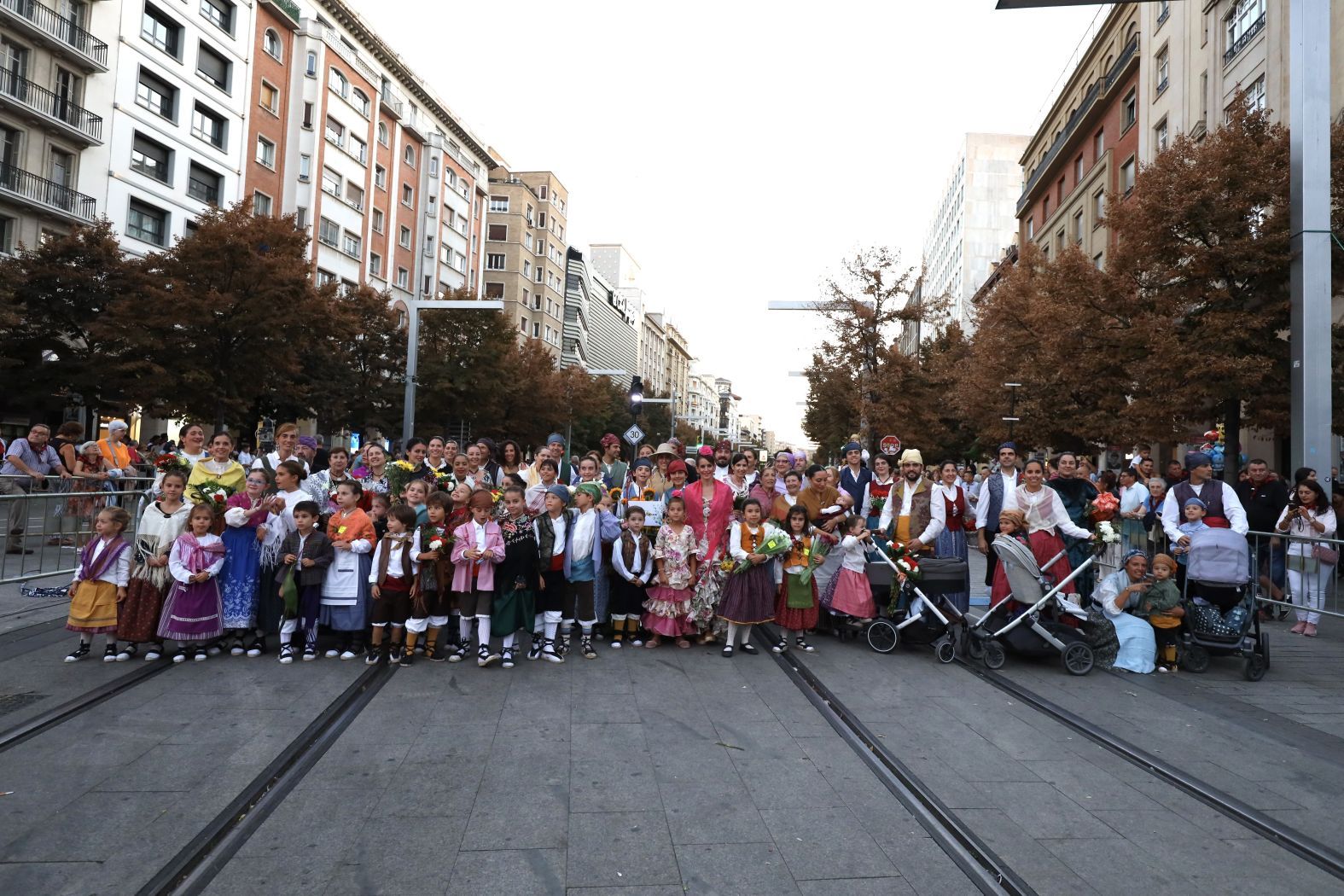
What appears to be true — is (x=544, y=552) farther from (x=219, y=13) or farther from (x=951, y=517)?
(x=219, y=13)

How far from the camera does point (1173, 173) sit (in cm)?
1720

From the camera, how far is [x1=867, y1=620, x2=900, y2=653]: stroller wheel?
824 centimetres

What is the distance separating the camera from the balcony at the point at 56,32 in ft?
85.6

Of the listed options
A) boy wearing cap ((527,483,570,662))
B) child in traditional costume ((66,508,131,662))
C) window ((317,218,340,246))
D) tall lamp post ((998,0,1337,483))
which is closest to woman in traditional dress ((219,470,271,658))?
child in traditional costume ((66,508,131,662))

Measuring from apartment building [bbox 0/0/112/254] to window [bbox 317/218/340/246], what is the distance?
12090mm

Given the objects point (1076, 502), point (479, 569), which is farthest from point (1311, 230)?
point (479, 569)

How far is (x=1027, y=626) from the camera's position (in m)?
7.73

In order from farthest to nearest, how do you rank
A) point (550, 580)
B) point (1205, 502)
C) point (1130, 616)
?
point (1205, 502), point (1130, 616), point (550, 580)

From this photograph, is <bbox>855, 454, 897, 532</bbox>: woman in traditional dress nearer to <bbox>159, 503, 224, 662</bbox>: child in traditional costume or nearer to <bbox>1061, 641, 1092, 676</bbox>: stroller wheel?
<bbox>1061, 641, 1092, 676</bbox>: stroller wheel

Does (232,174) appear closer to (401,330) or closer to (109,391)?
(401,330)

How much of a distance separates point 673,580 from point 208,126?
35.0m

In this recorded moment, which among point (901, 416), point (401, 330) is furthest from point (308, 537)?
point (901, 416)

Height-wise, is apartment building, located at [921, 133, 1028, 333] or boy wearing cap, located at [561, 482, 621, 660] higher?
apartment building, located at [921, 133, 1028, 333]

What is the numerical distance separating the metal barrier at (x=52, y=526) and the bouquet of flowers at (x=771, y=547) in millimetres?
6038
